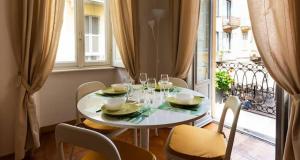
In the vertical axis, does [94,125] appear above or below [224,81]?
below

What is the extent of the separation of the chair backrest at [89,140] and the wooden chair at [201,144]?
0.61 metres

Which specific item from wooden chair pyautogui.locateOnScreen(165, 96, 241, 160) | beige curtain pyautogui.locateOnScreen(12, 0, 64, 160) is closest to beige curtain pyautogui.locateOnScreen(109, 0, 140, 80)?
beige curtain pyautogui.locateOnScreen(12, 0, 64, 160)

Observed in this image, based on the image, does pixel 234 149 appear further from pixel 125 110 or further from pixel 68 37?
pixel 68 37

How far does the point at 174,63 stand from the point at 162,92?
1137 millimetres

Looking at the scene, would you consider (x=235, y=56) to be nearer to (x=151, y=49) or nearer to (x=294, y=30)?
(x=151, y=49)

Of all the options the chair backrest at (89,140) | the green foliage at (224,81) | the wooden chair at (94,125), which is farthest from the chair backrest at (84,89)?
the green foliage at (224,81)

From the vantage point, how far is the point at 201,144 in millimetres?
1463

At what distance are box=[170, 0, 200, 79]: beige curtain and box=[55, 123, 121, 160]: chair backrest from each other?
204 centimetres

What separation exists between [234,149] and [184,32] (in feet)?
5.12

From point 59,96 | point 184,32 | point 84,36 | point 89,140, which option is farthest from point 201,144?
point 84,36

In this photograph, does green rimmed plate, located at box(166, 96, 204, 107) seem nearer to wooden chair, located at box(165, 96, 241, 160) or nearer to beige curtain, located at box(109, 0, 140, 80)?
wooden chair, located at box(165, 96, 241, 160)

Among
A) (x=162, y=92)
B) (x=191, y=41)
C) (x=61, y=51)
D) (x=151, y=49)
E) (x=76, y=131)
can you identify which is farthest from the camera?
(x=151, y=49)

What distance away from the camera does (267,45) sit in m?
1.60

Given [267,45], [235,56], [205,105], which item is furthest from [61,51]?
[235,56]
